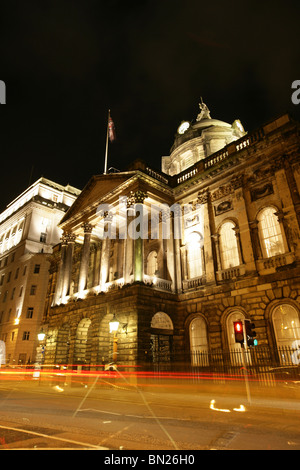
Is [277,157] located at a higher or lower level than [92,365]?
higher

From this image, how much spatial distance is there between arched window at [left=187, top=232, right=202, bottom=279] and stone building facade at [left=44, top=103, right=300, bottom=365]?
3.1 inches

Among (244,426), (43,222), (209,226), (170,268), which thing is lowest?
(244,426)

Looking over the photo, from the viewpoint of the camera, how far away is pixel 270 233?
698 inches

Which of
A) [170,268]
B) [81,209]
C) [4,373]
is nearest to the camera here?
[170,268]

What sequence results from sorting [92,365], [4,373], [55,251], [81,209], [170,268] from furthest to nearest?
[55,251], [4,373], [81,209], [170,268], [92,365]

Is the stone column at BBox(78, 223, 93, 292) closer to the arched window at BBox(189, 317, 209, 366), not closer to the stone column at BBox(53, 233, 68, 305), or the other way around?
the stone column at BBox(53, 233, 68, 305)

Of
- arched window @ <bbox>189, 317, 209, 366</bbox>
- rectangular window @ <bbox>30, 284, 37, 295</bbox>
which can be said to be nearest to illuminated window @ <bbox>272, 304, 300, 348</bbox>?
arched window @ <bbox>189, 317, 209, 366</bbox>

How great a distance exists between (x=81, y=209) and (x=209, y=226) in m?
13.1

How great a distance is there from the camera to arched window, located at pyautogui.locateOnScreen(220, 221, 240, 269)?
19.2 m

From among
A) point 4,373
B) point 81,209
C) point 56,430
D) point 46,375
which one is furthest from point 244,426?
point 4,373

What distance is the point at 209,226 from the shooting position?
2091cm

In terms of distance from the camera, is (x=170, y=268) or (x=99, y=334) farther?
(x=170, y=268)

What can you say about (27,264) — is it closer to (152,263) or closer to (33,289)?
(33,289)
